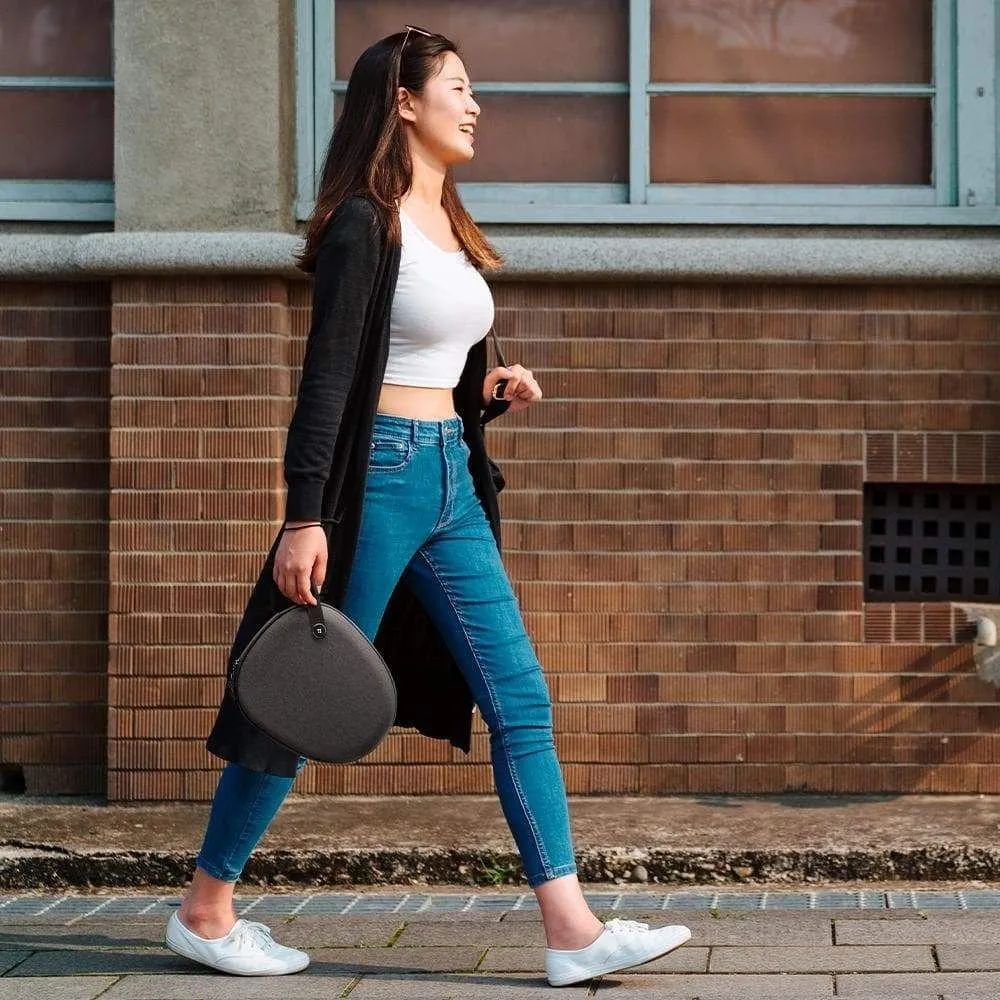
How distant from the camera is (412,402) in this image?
4.03 m

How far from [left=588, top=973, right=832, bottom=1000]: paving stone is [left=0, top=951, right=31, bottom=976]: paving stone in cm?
140

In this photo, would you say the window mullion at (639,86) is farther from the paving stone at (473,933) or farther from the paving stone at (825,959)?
the paving stone at (825,959)

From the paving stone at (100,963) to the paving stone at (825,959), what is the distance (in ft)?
Result: 4.13

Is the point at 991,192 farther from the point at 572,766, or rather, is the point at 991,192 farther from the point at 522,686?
the point at 522,686

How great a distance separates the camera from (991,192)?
5992 millimetres

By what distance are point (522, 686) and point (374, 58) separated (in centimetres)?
146

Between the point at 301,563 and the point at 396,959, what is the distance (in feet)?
3.42

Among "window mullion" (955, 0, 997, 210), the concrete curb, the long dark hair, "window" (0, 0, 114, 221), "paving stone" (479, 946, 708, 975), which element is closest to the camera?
the long dark hair

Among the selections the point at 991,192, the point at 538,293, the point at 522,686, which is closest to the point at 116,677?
the point at 538,293

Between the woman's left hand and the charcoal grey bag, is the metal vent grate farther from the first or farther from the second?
the charcoal grey bag

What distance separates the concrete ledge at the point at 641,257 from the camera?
5.84m

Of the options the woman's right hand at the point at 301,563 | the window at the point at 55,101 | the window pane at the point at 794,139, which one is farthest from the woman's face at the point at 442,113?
the window at the point at 55,101

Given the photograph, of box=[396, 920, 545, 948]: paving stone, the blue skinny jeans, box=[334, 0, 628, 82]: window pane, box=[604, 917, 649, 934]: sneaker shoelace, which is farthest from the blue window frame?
box=[604, 917, 649, 934]: sneaker shoelace

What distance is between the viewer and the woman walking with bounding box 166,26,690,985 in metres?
3.88
